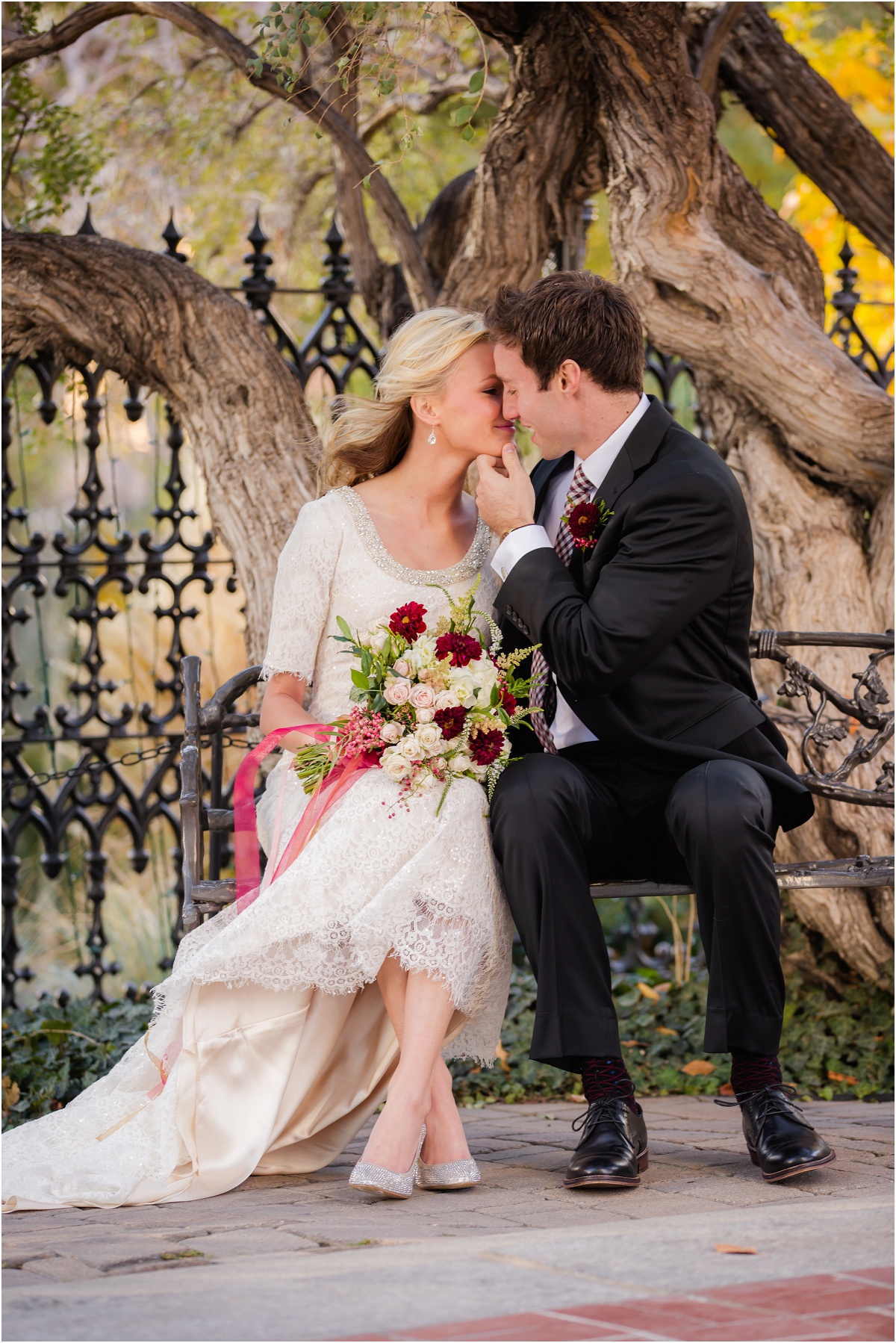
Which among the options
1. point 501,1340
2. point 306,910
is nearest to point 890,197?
point 306,910

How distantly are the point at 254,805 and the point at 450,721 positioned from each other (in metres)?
0.76

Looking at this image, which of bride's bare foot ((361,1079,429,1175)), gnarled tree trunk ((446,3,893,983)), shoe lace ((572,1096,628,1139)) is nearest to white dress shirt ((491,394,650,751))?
shoe lace ((572,1096,628,1139))

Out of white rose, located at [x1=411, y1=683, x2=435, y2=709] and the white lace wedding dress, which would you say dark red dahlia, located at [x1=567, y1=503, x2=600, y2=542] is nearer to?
white rose, located at [x1=411, y1=683, x2=435, y2=709]

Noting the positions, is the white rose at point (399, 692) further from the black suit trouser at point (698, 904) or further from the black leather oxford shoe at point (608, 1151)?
the black leather oxford shoe at point (608, 1151)

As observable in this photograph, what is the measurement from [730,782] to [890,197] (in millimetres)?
3934

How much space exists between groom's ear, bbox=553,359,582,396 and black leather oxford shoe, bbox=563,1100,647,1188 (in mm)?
1726

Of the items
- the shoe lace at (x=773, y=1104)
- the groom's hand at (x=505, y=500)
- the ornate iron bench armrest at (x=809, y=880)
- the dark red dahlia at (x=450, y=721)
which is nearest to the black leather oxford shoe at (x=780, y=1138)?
the shoe lace at (x=773, y=1104)

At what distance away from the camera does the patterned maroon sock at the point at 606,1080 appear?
296cm

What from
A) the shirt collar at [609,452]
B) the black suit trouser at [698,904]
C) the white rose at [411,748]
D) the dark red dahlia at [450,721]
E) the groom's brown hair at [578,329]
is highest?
the groom's brown hair at [578,329]

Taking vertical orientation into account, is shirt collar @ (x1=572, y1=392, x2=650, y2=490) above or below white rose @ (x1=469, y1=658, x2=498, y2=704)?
above

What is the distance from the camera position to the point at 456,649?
3.18m

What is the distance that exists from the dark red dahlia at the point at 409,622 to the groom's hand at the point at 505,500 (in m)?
0.32

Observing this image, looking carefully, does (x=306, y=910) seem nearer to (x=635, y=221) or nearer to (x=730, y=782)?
(x=730, y=782)

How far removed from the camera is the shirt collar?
3.50m
